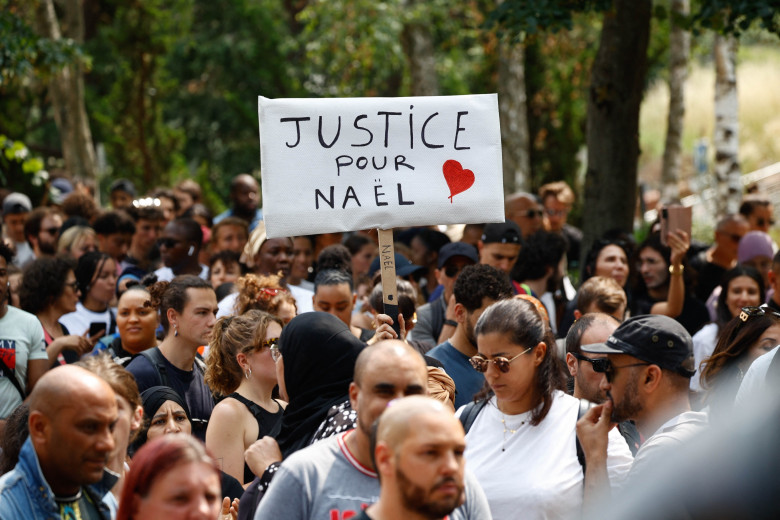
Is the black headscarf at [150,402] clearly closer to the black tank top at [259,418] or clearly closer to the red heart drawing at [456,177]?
the black tank top at [259,418]

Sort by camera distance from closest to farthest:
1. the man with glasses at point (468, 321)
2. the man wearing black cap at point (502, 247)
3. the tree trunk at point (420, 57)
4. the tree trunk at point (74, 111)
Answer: the man with glasses at point (468, 321)
the man wearing black cap at point (502, 247)
the tree trunk at point (74, 111)
the tree trunk at point (420, 57)

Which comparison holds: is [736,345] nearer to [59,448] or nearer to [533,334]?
[533,334]

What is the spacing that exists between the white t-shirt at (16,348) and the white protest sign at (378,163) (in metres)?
2.32

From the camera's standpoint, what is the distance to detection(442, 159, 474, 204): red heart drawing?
17.1 feet

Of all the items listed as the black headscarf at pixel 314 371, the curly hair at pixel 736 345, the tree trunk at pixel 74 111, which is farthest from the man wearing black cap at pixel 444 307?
the tree trunk at pixel 74 111

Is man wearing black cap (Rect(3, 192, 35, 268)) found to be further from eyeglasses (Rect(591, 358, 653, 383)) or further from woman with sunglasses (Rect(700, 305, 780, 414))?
eyeglasses (Rect(591, 358, 653, 383))

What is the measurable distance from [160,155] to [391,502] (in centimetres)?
2016

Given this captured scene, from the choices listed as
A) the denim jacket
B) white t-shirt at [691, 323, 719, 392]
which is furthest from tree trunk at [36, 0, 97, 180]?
the denim jacket

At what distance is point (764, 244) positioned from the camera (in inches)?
360

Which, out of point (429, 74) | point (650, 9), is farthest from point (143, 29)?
point (650, 9)

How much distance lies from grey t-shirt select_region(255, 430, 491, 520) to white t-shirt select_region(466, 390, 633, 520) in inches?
22.0

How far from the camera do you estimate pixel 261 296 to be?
20.6 feet

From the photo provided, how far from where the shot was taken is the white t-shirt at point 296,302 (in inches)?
275

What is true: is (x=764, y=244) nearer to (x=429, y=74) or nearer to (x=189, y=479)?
(x=189, y=479)
